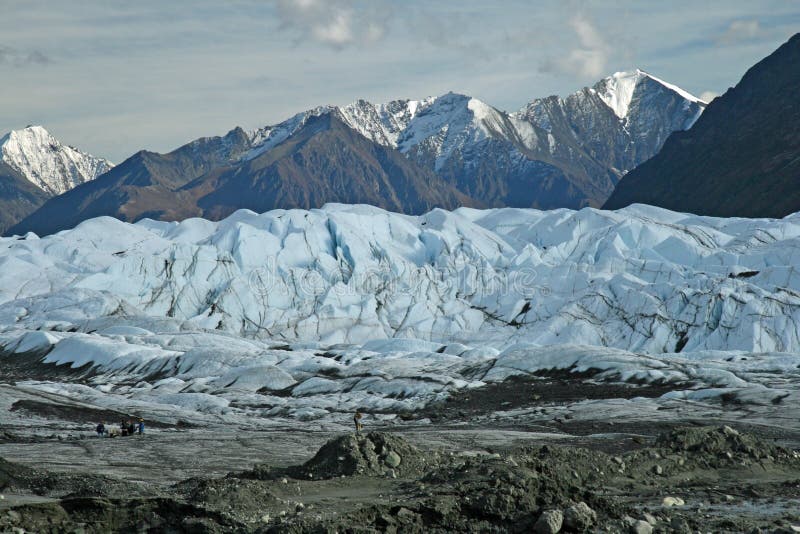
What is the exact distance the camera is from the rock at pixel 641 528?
1797 centimetres

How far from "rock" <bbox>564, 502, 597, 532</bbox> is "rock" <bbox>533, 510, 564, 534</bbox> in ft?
0.51

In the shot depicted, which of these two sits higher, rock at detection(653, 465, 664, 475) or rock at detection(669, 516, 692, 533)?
rock at detection(669, 516, 692, 533)

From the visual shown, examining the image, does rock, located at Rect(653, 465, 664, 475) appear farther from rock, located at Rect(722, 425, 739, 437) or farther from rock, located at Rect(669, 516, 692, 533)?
rock, located at Rect(669, 516, 692, 533)

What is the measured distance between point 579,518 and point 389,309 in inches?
4619

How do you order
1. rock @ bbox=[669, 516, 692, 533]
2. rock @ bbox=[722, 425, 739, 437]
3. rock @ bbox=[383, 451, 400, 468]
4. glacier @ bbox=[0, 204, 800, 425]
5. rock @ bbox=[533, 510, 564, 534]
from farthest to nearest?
glacier @ bbox=[0, 204, 800, 425] < rock @ bbox=[722, 425, 739, 437] < rock @ bbox=[383, 451, 400, 468] < rock @ bbox=[669, 516, 692, 533] < rock @ bbox=[533, 510, 564, 534]

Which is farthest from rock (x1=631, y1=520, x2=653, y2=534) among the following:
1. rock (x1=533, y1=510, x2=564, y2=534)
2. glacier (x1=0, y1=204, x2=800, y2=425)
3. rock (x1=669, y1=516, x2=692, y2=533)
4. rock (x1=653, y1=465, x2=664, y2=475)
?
glacier (x1=0, y1=204, x2=800, y2=425)

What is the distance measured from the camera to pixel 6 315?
437ft

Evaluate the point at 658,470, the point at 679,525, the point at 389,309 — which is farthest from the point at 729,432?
the point at 389,309

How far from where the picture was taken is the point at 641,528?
18.0 m

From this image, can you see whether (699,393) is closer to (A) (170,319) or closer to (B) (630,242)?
(A) (170,319)

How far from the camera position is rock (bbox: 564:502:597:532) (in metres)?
18.2

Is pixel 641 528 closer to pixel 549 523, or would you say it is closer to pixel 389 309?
pixel 549 523

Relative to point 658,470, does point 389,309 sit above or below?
above

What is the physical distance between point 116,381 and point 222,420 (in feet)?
106
